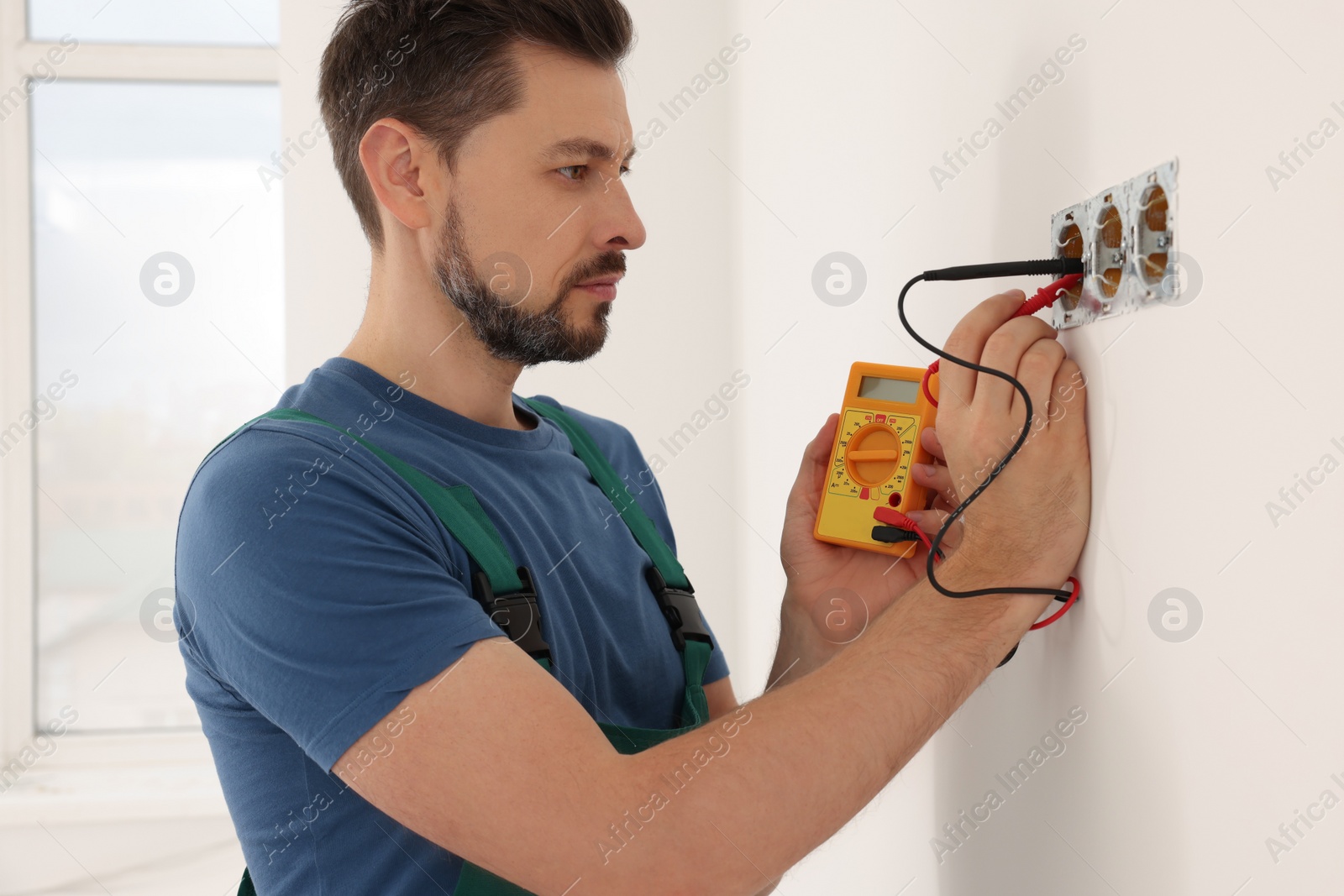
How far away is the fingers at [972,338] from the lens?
676mm

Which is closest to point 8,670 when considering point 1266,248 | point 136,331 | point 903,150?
point 136,331

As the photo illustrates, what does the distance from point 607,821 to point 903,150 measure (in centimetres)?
73

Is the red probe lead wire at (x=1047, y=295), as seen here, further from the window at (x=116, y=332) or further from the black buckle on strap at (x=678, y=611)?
the window at (x=116, y=332)

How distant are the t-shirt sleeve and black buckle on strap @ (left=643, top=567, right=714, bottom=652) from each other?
12.2 inches

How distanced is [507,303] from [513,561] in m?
0.25

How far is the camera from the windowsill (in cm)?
215
